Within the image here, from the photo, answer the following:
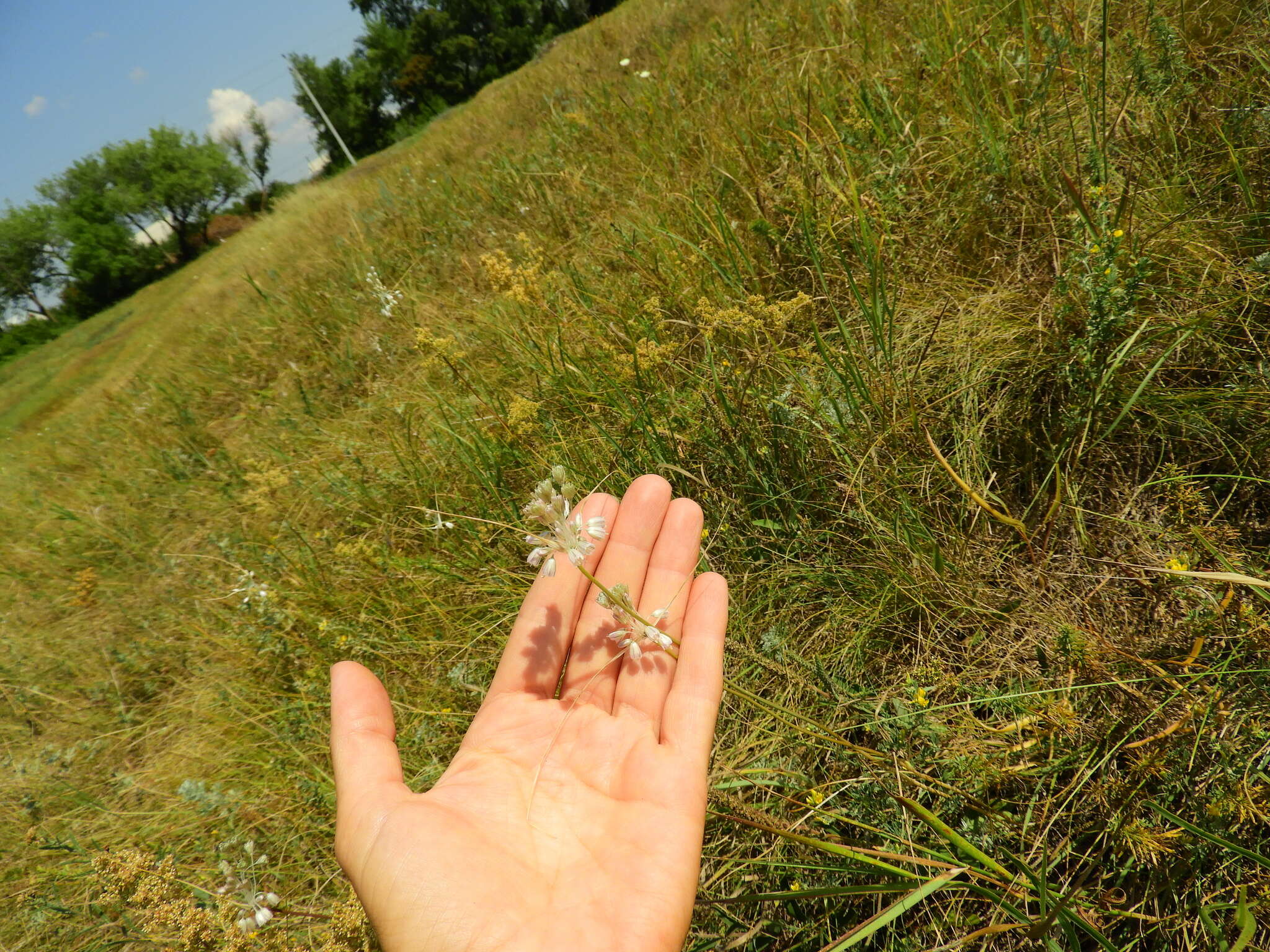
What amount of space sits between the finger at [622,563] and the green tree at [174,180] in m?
67.9

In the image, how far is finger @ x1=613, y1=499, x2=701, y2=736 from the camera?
1908 millimetres

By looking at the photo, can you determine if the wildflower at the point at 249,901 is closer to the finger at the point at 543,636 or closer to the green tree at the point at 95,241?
the finger at the point at 543,636

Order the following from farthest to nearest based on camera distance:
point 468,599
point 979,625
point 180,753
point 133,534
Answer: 1. point 133,534
2. point 180,753
3. point 468,599
4. point 979,625

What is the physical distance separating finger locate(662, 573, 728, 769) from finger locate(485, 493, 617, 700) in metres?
0.42

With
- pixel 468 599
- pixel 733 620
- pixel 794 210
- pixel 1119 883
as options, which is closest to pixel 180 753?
pixel 468 599

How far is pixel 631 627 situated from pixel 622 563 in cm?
30

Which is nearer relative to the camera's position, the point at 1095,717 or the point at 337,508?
the point at 1095,717

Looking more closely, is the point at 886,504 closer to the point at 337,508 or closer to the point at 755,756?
the point at 755,756

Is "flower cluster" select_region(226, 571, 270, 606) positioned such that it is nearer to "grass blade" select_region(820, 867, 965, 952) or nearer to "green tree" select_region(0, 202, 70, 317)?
"grass blade" select_region(820, 867, 965, 952)

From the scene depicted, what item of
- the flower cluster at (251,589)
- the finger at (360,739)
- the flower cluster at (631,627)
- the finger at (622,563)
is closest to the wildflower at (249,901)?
the finger at (360,739)

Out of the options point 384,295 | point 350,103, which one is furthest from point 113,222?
point 384,295

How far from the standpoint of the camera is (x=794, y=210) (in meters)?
2.86

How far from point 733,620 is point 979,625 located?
783 mm

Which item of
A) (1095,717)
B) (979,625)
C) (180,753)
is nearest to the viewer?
(1095,717)
